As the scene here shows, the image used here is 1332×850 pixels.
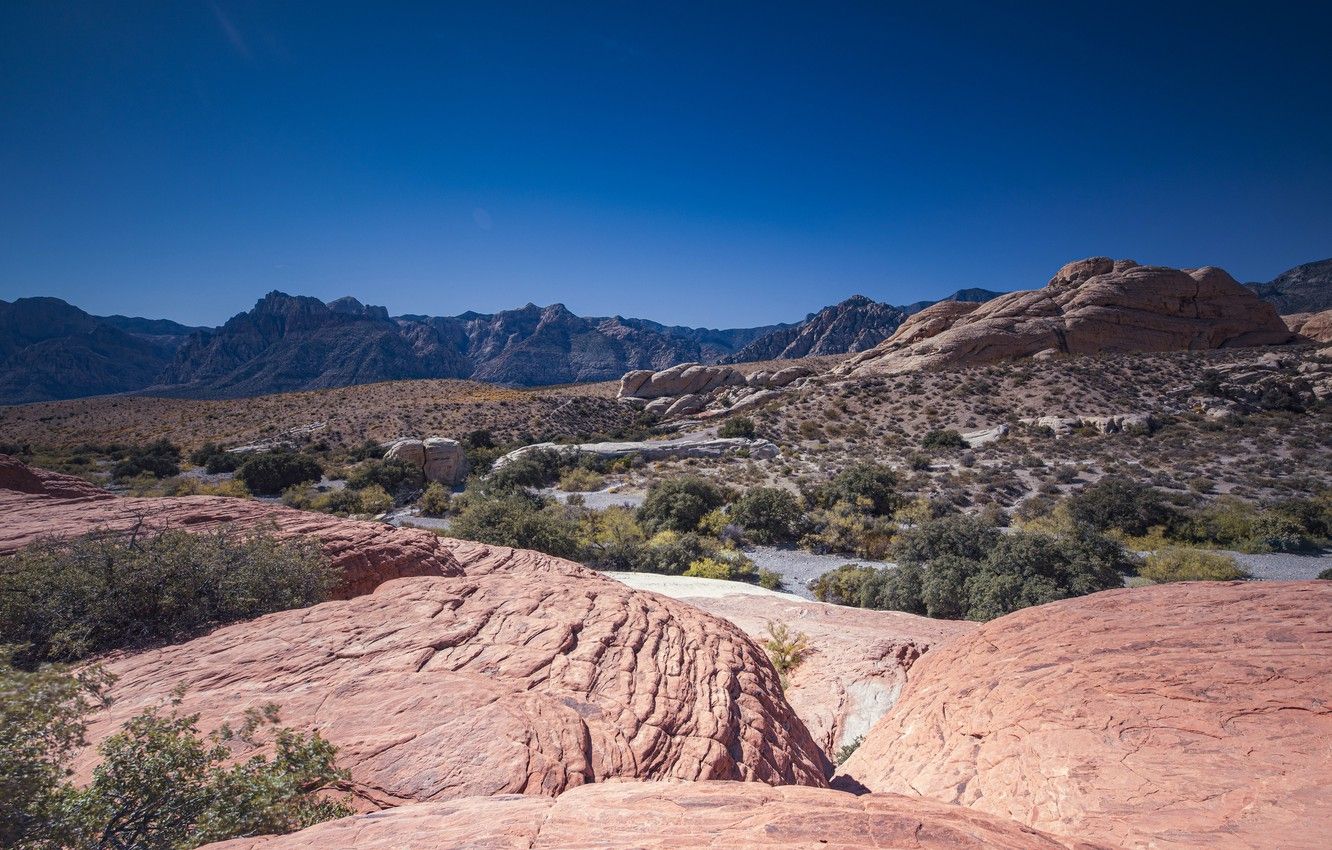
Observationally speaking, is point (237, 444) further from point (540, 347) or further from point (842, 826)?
point (540, 347)

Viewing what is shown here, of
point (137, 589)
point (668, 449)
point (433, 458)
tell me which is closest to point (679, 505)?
point (668, 449)

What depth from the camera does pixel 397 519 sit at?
2125 cm

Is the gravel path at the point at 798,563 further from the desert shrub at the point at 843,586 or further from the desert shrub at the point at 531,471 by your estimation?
the desert shrub at the point at 531,471

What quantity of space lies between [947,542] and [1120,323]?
51.6m

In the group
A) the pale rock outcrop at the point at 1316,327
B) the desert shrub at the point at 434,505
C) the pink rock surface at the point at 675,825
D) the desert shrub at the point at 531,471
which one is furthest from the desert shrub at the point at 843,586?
the pale rock outcrop at the point at 1316,327

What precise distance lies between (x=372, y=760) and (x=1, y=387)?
200 metres

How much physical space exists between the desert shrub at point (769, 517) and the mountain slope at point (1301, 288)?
411ft

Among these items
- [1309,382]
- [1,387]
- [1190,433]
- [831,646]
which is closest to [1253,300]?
[1309,382]

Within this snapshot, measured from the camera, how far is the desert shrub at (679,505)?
1906cm

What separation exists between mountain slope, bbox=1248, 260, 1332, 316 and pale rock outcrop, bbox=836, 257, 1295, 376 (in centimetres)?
6283

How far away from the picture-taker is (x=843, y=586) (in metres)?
13.4

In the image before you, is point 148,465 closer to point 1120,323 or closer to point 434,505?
point 434,505

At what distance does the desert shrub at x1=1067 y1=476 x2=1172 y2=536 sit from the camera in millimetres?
16141

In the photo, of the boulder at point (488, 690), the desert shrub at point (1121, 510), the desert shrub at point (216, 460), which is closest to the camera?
the boulder at point (488, 690)
